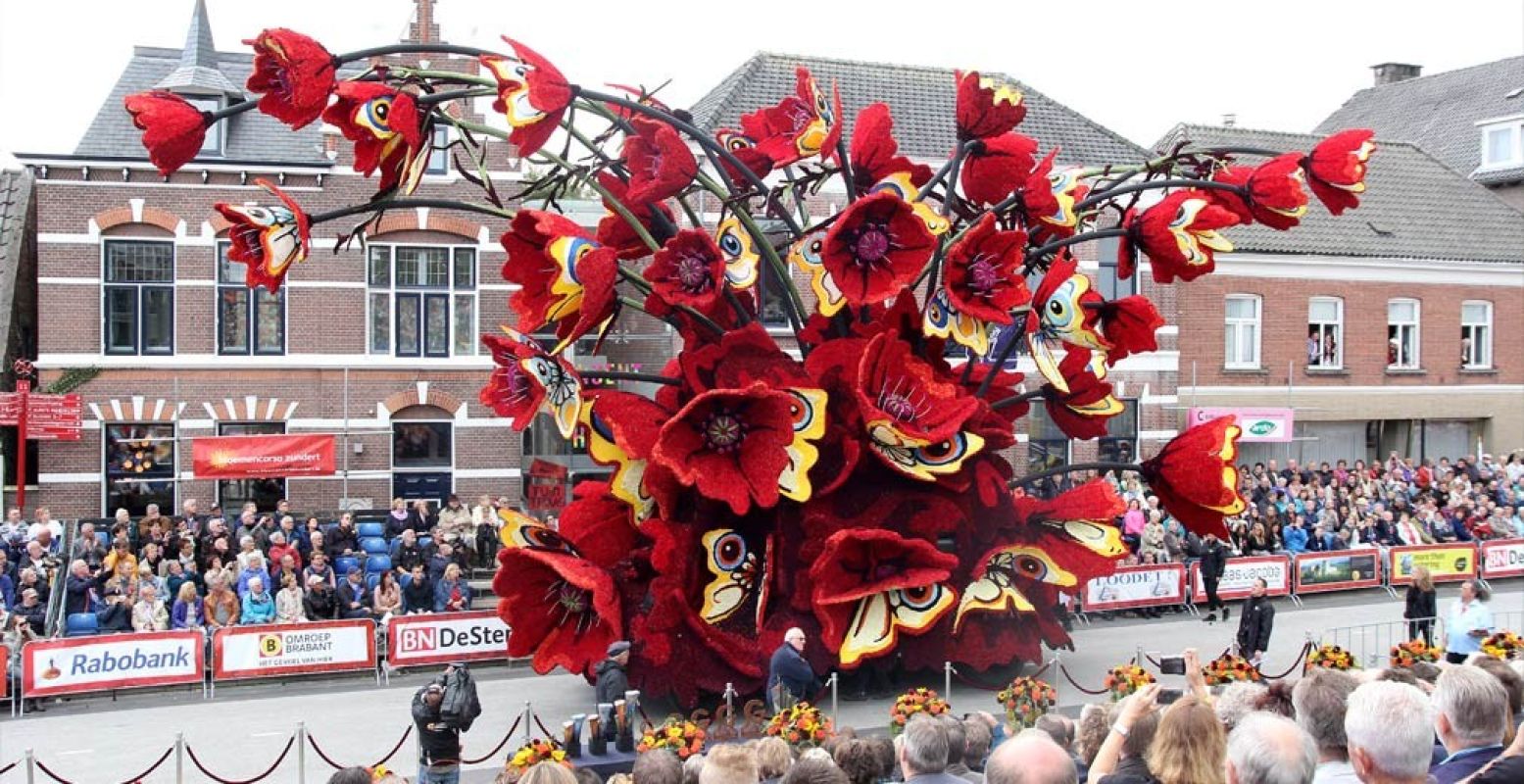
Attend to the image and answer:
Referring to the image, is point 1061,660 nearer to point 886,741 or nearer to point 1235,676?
point 1235,676

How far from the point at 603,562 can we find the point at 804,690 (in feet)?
9.01

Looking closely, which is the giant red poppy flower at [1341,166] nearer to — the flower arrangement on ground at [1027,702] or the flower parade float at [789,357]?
the flower parade float at [789,357]

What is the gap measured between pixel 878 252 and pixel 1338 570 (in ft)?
43.7

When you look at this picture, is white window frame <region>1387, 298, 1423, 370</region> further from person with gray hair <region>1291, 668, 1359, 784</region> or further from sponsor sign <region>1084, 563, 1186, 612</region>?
person with gray hair <region>1291, 668, 1359, 784</region>

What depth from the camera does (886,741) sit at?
8180mm

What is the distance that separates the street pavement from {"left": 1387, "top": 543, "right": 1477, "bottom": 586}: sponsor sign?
16.9 feet

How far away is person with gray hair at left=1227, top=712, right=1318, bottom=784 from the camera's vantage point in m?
5.07

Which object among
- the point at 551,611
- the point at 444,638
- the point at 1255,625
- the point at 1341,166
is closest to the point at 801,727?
the point at 551,611

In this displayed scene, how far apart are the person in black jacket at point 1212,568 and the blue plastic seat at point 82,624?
50.0ft

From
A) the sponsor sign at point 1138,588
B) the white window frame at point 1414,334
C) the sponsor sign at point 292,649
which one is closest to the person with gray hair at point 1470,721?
the sponsor sign at point 292,649

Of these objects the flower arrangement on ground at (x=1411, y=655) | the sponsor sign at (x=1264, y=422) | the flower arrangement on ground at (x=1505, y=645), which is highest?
the sponsor sign at (x=1264, y=422)

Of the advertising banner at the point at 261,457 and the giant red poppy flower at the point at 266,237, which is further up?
the giant red poppy flower at the point at 266,237

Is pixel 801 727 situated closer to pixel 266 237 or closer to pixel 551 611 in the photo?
pixel 551 611

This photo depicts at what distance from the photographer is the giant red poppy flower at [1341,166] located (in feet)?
56.0
